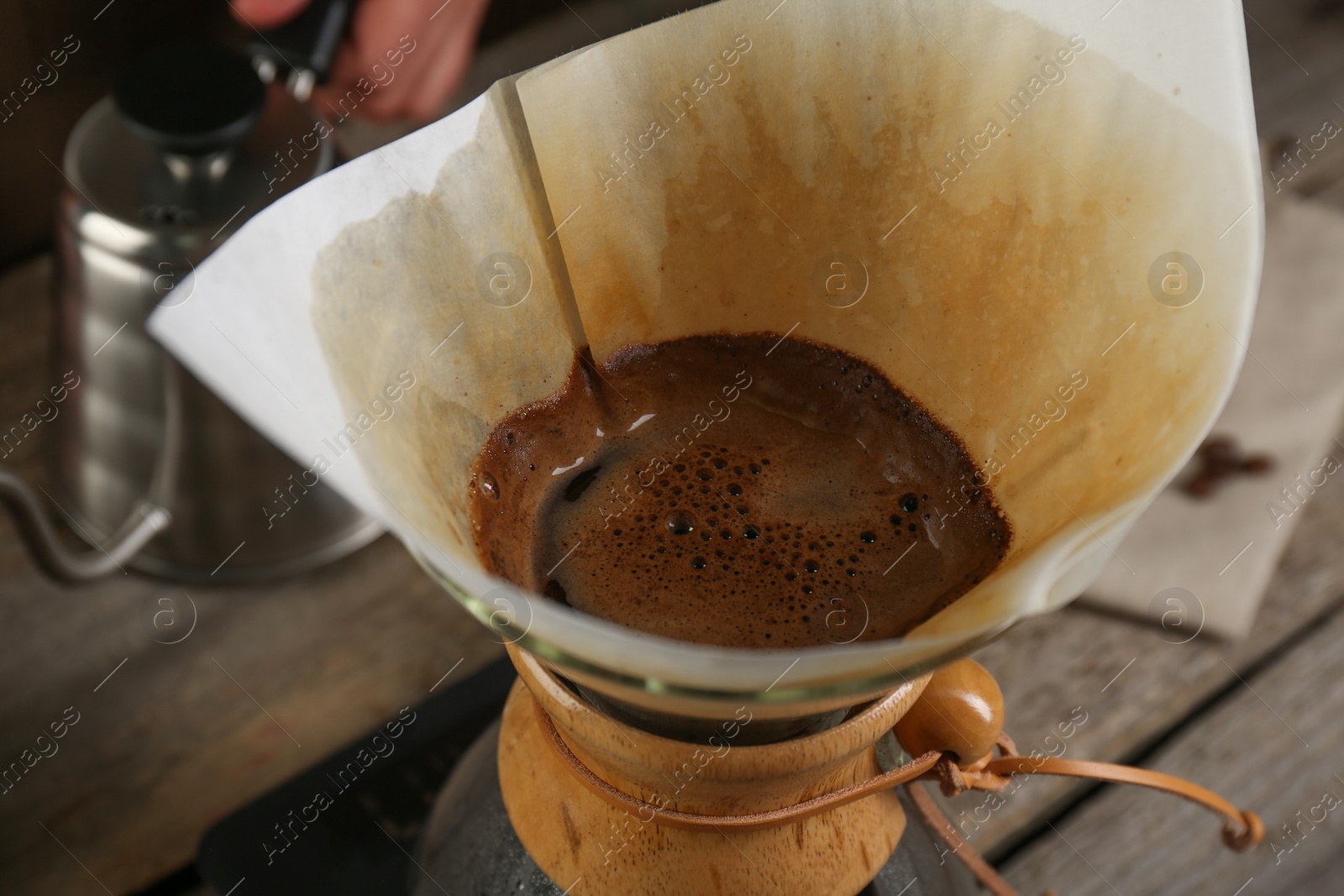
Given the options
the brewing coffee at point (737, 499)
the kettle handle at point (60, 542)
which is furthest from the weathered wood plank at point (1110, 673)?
the kettle handle at point (60, 542)

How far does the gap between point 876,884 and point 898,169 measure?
0.74ft

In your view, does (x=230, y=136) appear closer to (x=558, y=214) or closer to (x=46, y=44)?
(x=558, y=214)

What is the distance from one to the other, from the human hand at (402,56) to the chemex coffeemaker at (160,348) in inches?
2.5

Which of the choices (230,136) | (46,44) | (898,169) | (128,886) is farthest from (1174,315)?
(46,44)

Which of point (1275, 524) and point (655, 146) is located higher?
point (655, 146)

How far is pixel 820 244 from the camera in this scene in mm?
367

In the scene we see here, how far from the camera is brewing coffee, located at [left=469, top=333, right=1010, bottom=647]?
0.33 m

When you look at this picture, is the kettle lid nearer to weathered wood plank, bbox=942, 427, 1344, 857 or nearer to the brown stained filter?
the brown stained filter

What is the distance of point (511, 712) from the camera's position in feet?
1.30

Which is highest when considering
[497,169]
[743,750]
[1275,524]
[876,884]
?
[497,169]

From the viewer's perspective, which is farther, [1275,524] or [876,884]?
[1275,524]

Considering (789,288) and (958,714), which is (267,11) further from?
(958,714)

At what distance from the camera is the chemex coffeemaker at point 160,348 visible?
1.78 ft

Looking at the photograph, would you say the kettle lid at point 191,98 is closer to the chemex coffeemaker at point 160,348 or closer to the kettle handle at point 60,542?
the chemex coffeemaker at point 160,348
